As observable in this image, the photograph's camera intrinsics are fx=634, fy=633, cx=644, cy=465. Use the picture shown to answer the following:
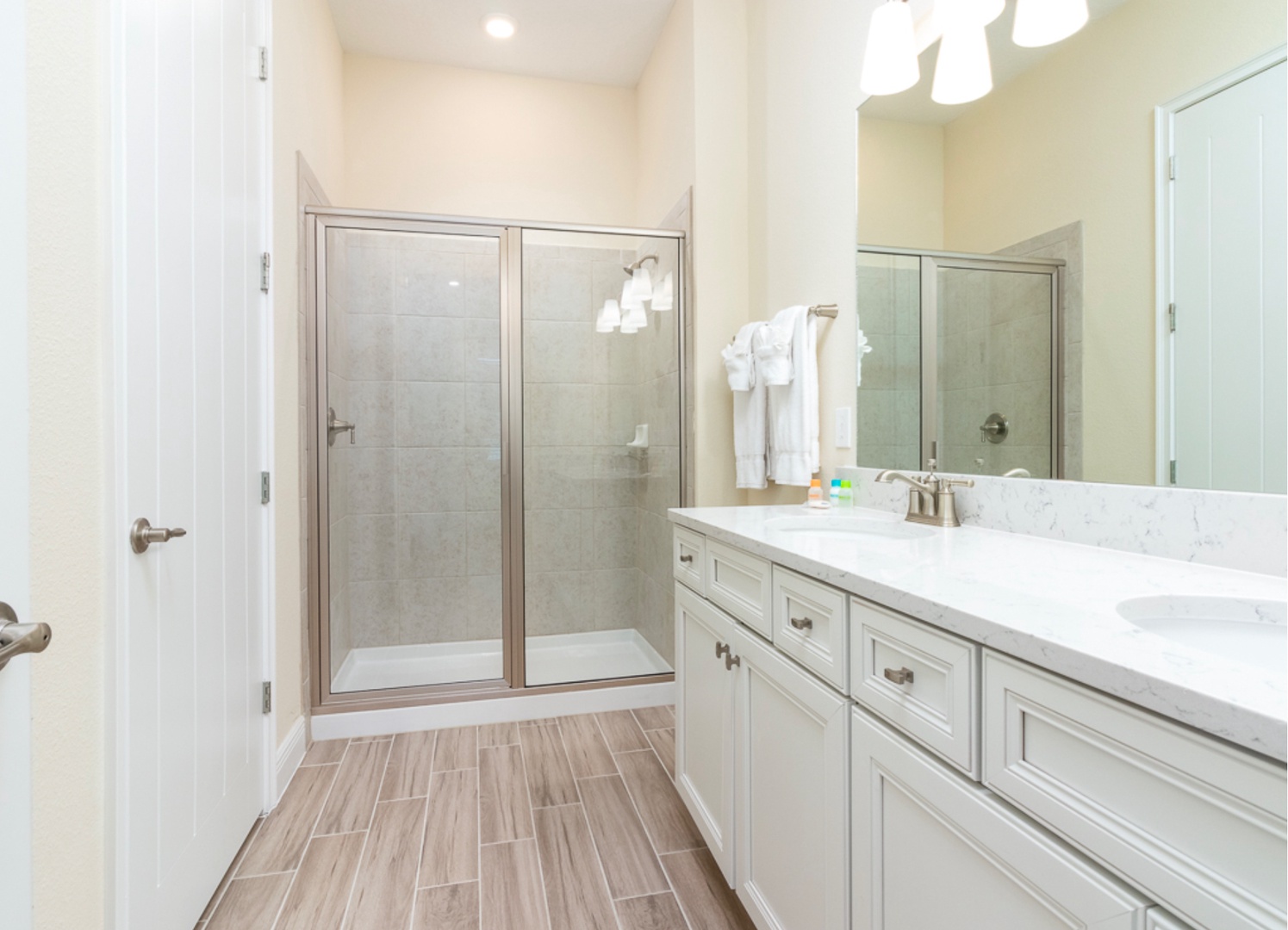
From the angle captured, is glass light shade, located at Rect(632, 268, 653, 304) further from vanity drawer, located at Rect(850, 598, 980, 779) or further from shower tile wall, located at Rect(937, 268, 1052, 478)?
vanity drawer, located at Rect(850, 598, 980, 779)

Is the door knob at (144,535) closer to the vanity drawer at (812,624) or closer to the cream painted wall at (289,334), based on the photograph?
the cream painted wall at (289,334)

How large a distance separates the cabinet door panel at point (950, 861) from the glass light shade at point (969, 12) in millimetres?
1453

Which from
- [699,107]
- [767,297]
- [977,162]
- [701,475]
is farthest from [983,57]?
[701,475]

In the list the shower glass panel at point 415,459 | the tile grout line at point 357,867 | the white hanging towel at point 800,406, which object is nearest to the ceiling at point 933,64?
the white hanging towel at point 800,406

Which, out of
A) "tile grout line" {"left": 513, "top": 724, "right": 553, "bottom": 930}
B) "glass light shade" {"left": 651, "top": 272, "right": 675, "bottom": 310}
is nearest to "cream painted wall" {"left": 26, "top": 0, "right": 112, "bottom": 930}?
"tile grout line" {"left": 513, "top": 724, "right": 553, "bottom": 930}

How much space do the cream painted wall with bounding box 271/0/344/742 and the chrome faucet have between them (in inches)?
69.0

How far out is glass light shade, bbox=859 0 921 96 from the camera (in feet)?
5.11

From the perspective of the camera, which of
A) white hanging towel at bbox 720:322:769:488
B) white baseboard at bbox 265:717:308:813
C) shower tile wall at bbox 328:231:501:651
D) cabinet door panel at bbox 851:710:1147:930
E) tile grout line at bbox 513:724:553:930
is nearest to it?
cabinet door panel at bbox 851:710:1147:930

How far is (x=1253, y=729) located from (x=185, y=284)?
1713 millimetres

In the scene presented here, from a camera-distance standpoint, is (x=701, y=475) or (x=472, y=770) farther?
(x=701, y=475)

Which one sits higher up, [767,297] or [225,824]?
[767,297]

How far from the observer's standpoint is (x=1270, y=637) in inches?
28.7

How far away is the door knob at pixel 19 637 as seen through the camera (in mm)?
671

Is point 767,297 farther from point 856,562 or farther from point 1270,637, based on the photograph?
point 1270,637
